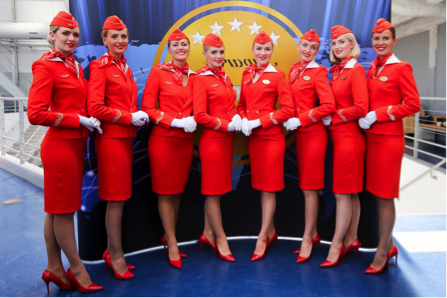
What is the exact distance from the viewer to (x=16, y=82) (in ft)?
51.5

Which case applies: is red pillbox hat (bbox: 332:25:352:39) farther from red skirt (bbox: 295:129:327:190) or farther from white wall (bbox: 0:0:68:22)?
white wall (bbox: 0:0:68:22)

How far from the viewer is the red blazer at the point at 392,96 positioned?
2.59 meters

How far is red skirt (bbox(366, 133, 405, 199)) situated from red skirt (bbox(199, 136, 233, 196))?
3.92 ft

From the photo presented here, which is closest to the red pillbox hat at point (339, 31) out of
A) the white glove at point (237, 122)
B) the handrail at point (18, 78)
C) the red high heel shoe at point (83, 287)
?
the white glove at point (237, 122)

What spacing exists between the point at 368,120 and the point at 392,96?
0.26 metres

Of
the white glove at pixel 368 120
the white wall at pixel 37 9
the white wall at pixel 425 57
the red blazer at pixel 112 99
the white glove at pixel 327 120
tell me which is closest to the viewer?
the red blazer at pixel 112 99

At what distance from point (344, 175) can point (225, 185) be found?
1.03 meters

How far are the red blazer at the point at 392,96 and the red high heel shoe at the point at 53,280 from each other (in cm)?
266

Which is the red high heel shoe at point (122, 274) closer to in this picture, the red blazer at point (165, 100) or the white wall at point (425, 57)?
the red blazer at point (165, 100)

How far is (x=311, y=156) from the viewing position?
2984 millimetres

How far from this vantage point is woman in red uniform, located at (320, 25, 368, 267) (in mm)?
2766

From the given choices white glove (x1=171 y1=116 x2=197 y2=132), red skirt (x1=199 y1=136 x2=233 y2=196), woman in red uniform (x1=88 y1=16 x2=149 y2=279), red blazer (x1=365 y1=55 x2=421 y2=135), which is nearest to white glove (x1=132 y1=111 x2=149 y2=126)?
woman in red uniform (x1=88 y1=16 x2=149 y2=279)

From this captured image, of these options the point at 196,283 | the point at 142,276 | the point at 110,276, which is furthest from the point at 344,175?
the point at 110,276

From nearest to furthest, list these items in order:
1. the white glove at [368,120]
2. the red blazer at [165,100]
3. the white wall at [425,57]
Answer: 1. the white glove at [368,120]
2. the red blazer at [165,100]
3. the white wall at [425,57]
